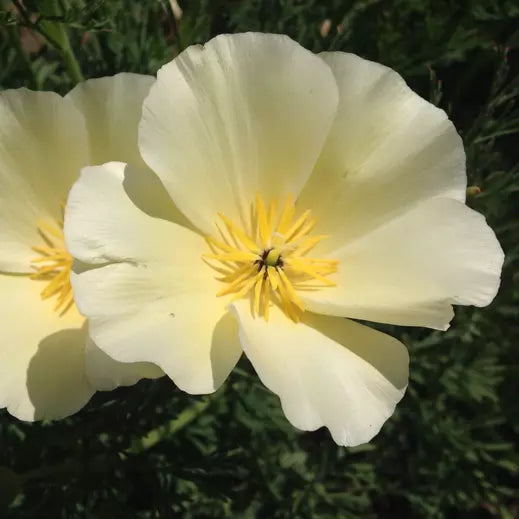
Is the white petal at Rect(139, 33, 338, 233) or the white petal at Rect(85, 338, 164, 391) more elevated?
the white petal at Rect(139, 33, 338, 233)

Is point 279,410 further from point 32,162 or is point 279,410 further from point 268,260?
point 32,162

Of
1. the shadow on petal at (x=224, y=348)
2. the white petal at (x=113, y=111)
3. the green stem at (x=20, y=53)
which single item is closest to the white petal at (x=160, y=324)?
the shadow on petal at (x=224, y=348)

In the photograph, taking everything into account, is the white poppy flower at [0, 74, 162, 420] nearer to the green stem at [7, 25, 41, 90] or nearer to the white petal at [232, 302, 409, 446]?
the white petal at [232, 302, 409, 446]

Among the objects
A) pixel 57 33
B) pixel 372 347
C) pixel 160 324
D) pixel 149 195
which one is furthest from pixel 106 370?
pixel 57 33

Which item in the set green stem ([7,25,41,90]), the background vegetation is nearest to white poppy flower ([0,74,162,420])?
the background vegetation

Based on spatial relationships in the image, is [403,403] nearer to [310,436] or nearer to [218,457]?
[310,436]

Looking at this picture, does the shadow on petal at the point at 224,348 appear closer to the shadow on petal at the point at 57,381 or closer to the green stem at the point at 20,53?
the shadow on petal at the point at 57,381

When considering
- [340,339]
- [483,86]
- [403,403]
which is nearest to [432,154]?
[340,339]
